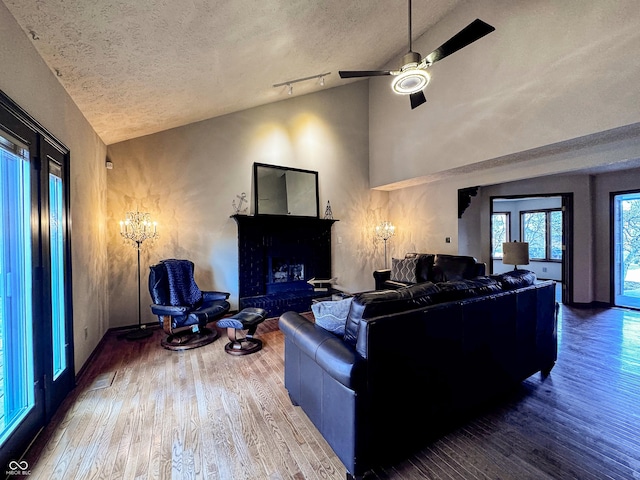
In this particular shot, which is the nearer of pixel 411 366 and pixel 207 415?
pixel 411 366

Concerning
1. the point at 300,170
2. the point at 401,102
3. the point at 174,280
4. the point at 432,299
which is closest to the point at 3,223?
the point at 174,280

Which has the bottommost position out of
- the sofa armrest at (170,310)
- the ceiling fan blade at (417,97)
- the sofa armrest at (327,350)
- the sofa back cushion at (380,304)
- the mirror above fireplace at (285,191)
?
the sofa armrest at (170,310)

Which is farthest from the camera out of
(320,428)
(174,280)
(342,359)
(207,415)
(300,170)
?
(300,170)

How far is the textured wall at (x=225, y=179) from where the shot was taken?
163 inches

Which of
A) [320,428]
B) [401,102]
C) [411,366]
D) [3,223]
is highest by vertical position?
[401,102]

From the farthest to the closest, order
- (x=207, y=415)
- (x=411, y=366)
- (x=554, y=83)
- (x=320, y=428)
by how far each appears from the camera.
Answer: (x=554, y=83) → (x=207, y=415) → (x=320, y=428) → (x=411, y=366)

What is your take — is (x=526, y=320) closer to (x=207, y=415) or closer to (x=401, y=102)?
(x=207, y=415)

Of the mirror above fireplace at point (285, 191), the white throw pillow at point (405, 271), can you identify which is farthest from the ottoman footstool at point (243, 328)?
the white throw pillow at point (405, 271)

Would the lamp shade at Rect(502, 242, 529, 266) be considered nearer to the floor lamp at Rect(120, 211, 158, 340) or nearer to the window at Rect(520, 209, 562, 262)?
the window at Rect(520, 209, 562, 262)

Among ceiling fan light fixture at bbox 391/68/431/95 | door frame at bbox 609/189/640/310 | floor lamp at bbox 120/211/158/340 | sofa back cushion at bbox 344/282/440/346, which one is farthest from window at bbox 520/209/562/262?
floor lamp at bbox 120/211/158/340

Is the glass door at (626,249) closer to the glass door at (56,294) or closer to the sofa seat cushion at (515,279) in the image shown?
the sofa seat cushion at (515,279)

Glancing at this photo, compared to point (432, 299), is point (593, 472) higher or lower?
lower

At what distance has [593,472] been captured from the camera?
1598 mm

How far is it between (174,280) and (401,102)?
5300 millimetres
